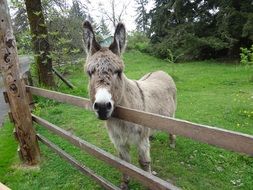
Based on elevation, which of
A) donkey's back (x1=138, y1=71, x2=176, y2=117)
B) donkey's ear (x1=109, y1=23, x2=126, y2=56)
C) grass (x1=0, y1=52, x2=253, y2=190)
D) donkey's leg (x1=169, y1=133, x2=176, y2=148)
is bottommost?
grass (x1=0, y1=52, x2=253, y2=190)

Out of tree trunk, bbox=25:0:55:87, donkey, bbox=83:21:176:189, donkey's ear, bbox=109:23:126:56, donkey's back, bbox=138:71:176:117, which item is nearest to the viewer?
donkey, bbox=83:21:176:189

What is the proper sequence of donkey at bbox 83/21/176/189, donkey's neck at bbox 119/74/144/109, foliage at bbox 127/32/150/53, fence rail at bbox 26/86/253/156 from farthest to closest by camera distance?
foliage at bbox 127/32/150/53 < donkey's neck at bbox 119/74/144/109 < donkey at bbox 83/21/176/189 < fence rail at bbox 26/86/253/156

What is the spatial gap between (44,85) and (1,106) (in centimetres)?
159

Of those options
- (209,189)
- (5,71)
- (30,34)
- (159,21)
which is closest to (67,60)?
(30,34)

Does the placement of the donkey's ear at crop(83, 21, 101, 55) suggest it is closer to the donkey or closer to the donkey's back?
the donkey

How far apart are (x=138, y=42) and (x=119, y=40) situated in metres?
27.5

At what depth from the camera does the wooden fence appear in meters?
1.96

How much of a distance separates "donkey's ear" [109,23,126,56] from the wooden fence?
63 centimetres

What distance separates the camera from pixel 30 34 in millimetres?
9414

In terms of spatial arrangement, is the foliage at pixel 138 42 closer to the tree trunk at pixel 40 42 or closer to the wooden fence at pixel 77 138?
the tree trunk at pixel 40 42

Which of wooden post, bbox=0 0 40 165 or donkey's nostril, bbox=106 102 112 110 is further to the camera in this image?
wooden post, bbox=0 0 40 165

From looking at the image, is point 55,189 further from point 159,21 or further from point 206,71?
point 159,21

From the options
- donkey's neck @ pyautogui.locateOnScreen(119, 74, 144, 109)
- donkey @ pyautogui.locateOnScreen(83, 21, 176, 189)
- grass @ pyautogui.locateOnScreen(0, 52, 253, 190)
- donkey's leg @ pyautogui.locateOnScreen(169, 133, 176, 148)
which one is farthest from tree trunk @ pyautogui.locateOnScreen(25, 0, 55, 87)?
donkey's neck @ pyautogui.locateOnScreen(119, 74, 144, 109)

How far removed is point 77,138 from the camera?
399cm
